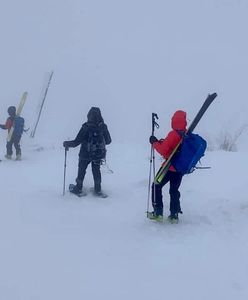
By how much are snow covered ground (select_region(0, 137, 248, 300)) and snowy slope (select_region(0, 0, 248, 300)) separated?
0.02 meters

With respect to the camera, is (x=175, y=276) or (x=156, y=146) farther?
(x=156, y=146)

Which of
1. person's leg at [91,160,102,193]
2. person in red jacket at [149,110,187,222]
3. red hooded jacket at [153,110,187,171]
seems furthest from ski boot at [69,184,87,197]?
red hooded jacket at [153,110,187,171]

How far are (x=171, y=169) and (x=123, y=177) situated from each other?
427 centimetres

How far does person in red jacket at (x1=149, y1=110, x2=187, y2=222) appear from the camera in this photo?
825cm

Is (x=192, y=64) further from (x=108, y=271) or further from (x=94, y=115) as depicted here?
(x=108, y=271)

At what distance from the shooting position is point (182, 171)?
326 inches

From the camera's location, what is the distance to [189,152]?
815 centimetres

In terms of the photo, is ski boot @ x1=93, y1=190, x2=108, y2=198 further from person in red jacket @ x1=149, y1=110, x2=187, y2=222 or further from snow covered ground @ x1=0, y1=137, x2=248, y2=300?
person in red jacket @ x1=149, y1=110, x2=187, y2=222

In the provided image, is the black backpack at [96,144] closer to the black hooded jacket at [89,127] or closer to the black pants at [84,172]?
the black hooded jacket at [89,127]

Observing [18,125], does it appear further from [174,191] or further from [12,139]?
[174,191]

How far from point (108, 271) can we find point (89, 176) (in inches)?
249

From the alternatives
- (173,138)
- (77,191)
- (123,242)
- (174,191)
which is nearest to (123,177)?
(77,191)

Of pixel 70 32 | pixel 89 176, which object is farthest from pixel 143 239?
pixel 70 32

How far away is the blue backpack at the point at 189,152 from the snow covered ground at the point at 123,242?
3.37 feet
